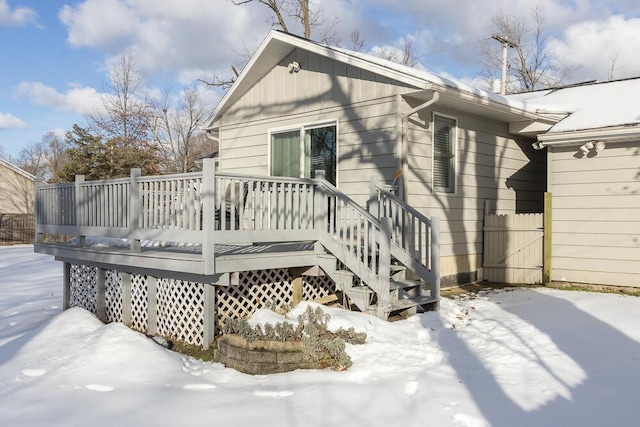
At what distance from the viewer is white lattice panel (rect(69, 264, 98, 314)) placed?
7.54 m

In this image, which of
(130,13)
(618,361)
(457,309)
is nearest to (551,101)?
(457,309)

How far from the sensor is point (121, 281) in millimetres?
6938

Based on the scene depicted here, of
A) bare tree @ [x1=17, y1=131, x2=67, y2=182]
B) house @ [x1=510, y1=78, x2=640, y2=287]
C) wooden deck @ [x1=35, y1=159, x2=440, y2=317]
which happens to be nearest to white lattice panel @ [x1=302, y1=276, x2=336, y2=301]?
wooden deck @ [x1=35, y1=159, x2=440, y2=317]

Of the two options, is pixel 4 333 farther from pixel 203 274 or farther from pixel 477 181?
pixel 477 181

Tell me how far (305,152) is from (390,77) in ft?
7.06

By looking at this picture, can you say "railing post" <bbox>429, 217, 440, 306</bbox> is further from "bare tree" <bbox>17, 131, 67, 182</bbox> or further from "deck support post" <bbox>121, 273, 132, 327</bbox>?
"bare tree" <bbox>17, 131, 67, 182</bbox>

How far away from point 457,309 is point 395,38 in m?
27.8

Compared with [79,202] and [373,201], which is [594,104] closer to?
[373,201]

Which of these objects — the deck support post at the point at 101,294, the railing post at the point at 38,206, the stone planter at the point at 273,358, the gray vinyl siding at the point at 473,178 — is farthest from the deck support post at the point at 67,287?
the gray vinyl siding at the point at 473,178

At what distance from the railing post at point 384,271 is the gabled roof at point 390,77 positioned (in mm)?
2319

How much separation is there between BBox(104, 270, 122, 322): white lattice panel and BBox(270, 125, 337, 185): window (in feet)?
10.9

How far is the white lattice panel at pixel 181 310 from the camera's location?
233 inches

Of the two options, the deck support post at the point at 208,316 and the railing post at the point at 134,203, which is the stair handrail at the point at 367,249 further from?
the railing post at the point at 134,203

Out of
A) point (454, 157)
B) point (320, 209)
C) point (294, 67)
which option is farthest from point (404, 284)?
point (294, 67)
